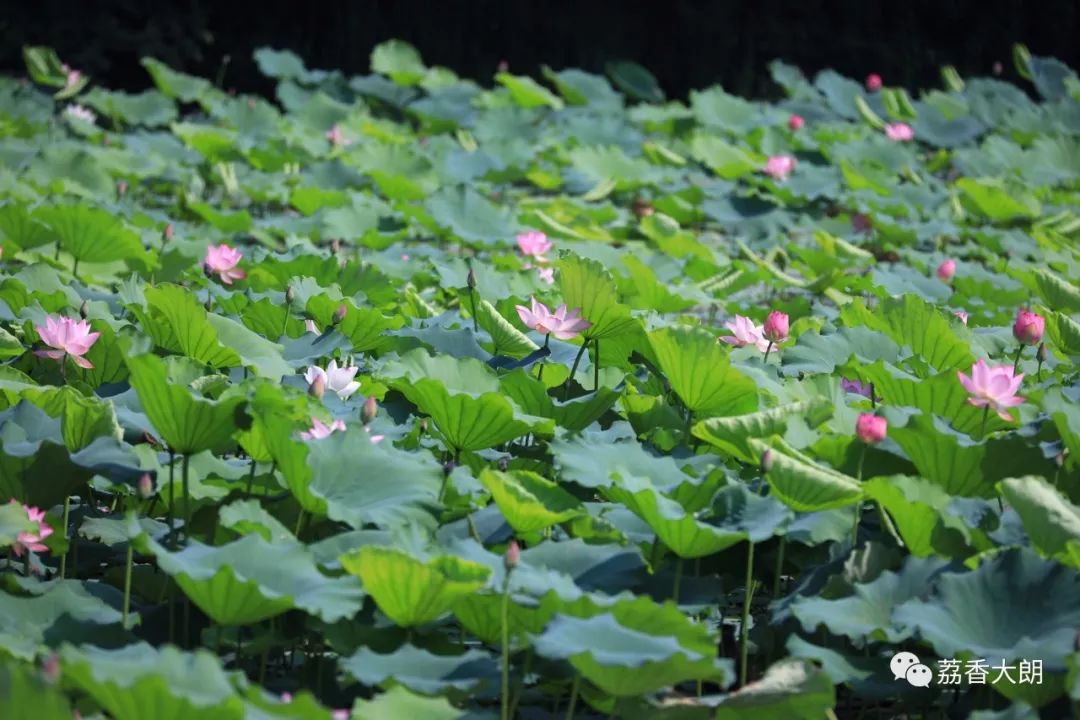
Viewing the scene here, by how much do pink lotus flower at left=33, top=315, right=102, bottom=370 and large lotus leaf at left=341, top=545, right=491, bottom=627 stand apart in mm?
748

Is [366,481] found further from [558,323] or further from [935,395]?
[935,395]

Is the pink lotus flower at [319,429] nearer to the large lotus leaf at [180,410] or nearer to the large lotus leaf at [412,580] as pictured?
the large lotus leaf at [180,410]

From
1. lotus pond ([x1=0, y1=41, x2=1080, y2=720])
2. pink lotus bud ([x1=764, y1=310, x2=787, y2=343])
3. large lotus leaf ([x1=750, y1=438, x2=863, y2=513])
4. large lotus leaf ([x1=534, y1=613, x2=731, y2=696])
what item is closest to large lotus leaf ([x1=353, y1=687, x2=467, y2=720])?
lotus pond ([x1=0, y1=41, x2=1080, y2=720])

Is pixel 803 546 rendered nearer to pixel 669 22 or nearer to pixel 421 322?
pixel 421 322

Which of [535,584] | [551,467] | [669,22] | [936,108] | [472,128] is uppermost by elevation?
[669,22]

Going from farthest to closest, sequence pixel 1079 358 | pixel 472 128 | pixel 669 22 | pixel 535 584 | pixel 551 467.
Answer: pixel 669 22 → pixel 472 128 → pixel 1079 358 → pixel 551 467 → pixel 535 584

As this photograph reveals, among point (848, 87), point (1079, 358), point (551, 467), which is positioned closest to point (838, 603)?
point (551, 467)

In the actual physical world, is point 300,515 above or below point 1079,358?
below

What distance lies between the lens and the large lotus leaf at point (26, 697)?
3.65ft

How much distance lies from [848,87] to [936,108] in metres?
0.49

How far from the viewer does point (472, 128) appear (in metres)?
5.96

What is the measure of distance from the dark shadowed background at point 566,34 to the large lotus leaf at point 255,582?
5525mm

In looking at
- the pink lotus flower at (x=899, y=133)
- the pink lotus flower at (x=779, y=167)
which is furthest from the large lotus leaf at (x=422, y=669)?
the pink lotus flower at (x=899, y=133)

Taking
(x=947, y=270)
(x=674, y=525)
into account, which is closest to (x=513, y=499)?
(x=674, y=525)
